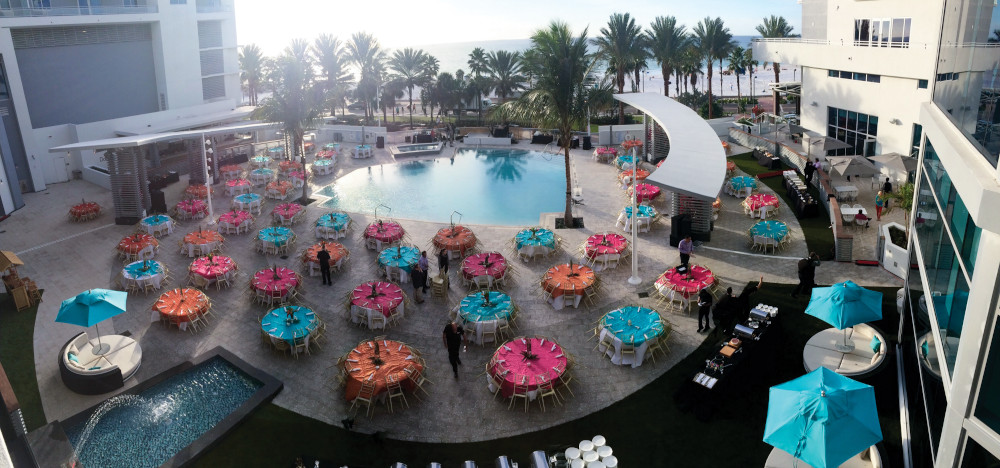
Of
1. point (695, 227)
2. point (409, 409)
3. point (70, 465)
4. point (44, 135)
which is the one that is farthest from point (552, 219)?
point (44, 135)

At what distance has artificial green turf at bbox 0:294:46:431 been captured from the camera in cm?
1427

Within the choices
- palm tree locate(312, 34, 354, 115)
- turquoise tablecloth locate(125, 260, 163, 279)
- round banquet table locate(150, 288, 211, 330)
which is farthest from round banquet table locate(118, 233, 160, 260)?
palm tree locate(312, 34, 354, 115)

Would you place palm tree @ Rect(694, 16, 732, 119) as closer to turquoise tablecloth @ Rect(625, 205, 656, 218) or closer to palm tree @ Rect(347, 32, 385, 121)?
palm tree @ Rect(347, 32, 385, 121)

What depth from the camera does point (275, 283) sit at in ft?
62.4

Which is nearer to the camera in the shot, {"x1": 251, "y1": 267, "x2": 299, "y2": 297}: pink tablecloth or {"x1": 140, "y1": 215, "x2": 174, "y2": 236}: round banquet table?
{"x1": 251, "y1": 267, "x2": 299, "y2": 297}: pink tablecloth

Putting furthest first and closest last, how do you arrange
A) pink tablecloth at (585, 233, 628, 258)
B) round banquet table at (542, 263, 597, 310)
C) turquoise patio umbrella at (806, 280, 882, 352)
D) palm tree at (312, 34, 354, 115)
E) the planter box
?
palm tree at (312, 34, 354, 115) → pink tablecloth at (585, 233, 628, 258) → the planter box → round banquet table at (542, 263, 597, 310) → turquoise patio umbrella at (806, 280, 882, 352)

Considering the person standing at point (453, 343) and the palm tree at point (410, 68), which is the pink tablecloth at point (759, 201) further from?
the palm tree at point (410, 68)

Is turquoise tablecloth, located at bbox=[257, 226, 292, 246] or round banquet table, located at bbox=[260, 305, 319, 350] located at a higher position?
turquoise tablecloth, located at bbox=[257, 226, 292, 246]

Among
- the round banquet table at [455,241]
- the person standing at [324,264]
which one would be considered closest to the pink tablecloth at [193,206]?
the person standing at [324,264]

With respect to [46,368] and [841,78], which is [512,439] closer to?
[46,368]

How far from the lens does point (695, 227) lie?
22594 mm

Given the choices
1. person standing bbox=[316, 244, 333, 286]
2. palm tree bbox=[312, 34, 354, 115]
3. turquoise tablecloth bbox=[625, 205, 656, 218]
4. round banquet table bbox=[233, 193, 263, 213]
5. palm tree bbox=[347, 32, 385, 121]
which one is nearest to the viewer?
person standing bbox=[316, 244, 333, 286]

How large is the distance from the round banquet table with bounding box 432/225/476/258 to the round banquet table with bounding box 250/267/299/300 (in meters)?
4.95

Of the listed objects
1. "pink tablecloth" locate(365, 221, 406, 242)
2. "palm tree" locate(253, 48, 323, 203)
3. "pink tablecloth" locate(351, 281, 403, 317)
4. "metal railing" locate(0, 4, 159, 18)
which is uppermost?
"metal railing" locate(0, 4, 159, 18)
